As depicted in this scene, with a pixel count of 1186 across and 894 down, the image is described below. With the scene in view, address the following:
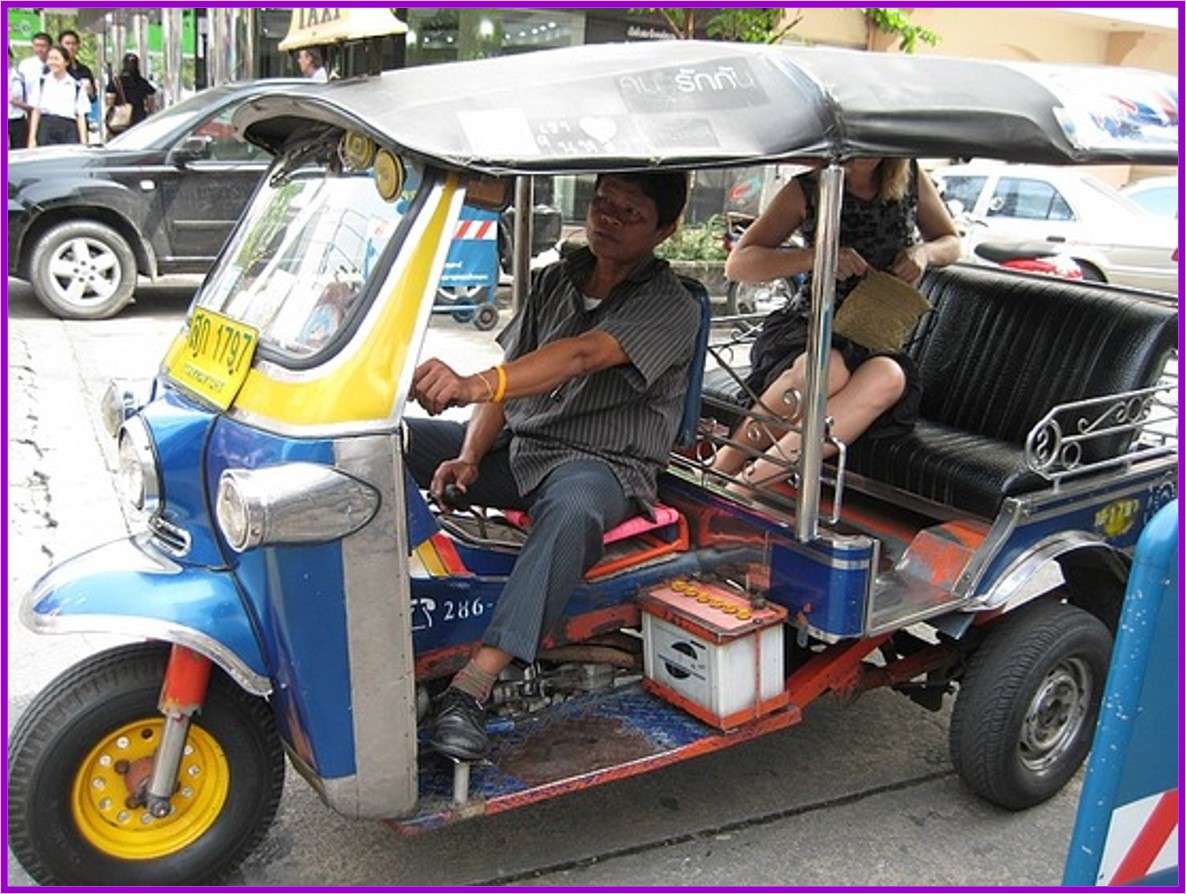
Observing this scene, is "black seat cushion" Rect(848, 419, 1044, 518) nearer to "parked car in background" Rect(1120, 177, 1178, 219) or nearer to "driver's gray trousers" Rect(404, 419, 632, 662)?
"driver's gray trousers" Rect(404, 419, 632, 662)

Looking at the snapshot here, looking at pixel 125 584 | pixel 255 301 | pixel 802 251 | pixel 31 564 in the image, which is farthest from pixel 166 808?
pixel 31 564

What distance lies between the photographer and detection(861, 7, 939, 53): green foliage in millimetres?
15594

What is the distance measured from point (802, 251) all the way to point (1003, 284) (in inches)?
Answer: 44.1

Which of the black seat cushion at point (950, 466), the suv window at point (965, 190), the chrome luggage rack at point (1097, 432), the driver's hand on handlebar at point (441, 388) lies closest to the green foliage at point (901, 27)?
the suv window at point (965, 190)

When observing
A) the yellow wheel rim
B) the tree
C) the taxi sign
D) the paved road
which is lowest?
the paved road

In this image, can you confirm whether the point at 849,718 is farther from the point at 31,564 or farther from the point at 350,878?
the point at 31,564

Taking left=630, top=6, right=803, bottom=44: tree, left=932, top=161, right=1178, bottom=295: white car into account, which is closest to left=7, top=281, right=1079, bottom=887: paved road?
left=932, top=161, right=1178, bottom=295: white car

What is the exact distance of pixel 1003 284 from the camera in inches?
171

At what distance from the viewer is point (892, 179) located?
382 centimetres

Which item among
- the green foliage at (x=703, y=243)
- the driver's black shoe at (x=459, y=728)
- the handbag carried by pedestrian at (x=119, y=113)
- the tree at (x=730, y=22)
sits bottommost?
the driver's black shoe at (x=459, y=728)

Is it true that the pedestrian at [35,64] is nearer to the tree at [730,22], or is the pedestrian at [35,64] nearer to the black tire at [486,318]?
the black tire at [486,318]

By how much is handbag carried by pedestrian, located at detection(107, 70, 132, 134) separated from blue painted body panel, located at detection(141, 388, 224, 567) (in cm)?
1107

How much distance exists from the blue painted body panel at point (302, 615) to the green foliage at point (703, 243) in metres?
2.69

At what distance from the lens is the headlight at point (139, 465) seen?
2816mm
